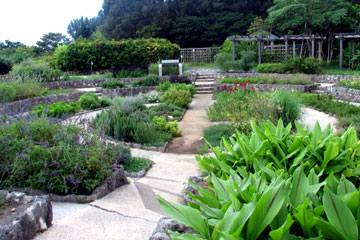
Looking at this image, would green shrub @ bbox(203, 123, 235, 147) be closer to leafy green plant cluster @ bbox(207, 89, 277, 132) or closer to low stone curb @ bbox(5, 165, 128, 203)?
leafy green plant cluster @ bbox(207, 89, 277, 132)

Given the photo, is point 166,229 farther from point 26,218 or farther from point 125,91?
point 125,91

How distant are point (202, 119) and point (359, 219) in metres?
7.93

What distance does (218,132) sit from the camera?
23.1 feet

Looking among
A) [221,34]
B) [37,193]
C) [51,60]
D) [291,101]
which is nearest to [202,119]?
[291,101]

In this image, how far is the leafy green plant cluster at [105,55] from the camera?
796 inches

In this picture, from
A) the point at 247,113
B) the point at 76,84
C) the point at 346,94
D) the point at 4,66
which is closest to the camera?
the point at 247,113

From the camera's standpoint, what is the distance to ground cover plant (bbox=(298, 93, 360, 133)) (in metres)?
7.52

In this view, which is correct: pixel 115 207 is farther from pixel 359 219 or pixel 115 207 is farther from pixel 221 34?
pixel 221 34

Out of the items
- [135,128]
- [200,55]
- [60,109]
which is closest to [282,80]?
[135,128]

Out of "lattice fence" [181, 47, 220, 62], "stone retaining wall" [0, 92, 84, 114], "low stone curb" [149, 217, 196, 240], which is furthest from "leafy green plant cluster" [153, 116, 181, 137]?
"lattice fence" [181, 47, 220, 62]

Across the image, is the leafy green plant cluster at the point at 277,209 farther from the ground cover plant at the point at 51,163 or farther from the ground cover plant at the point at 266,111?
the ground cover plant at the point at 266,111

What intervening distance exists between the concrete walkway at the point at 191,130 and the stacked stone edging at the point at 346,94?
5147 mm

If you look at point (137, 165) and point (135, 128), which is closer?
point (137, 165)

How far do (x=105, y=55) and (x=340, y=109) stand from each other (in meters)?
15.4
